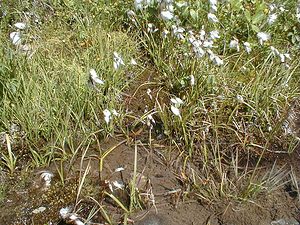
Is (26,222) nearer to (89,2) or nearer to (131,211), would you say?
(131,211)

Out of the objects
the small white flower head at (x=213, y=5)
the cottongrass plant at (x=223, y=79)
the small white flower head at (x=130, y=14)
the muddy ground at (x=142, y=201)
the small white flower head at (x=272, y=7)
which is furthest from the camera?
the small white flower head at (x=272, y=7)

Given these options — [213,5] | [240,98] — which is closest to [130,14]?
[213,5]

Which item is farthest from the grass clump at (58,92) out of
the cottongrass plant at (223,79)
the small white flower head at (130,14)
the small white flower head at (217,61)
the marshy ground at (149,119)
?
the small white flower head at (217,61)

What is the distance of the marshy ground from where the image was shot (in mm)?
2438

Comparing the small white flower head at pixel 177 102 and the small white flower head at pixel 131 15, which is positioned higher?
the small white flower head at pixel 131 15

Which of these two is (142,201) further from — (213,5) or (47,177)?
(213,5)

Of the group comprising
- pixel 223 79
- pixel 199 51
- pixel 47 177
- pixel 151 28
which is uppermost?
pixel 199 51

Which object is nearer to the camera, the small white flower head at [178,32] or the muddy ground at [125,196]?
the muddy ground at [125,196]

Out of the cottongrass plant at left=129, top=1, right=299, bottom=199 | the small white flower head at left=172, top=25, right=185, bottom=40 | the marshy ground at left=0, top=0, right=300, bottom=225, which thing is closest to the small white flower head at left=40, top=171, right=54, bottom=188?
the marshy ground at left=0, top=0, right=300, bottom=225

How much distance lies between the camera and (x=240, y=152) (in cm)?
278

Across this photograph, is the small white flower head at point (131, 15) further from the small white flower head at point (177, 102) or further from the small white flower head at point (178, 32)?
the small white flower head at point (177, 102)

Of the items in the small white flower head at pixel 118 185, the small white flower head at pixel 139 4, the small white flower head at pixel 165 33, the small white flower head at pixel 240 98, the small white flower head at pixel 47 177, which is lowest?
the small white flower head at pixel 47 177

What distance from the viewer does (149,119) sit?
2.78 meters

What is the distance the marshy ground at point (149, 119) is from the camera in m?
2.44
